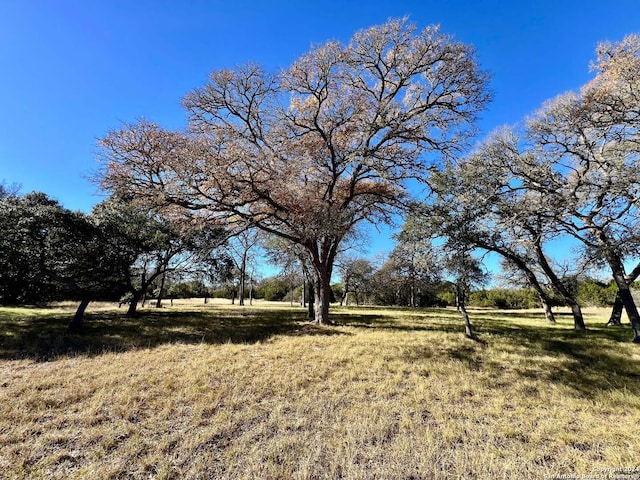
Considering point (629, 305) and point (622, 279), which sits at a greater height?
point (622, 279)

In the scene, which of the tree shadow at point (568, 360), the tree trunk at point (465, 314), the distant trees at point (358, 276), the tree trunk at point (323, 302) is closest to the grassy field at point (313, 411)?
the tree shadow at point (568, 360)

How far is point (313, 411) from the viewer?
191 inches

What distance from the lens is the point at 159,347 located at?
881 centimetres

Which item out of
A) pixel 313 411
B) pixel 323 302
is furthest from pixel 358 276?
pixel 313 411

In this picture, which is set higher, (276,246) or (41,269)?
(276,246)

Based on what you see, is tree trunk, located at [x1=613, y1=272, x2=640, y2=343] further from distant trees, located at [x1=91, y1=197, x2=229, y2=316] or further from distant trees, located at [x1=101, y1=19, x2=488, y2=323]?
distant trees, located at [x1=91, y1=197, x2=229, y2=316]

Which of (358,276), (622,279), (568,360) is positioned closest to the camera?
(568,360)

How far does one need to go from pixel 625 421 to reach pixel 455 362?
129 inches

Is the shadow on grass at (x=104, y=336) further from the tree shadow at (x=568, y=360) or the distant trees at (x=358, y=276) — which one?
the distant trees at (x=358, y=276)

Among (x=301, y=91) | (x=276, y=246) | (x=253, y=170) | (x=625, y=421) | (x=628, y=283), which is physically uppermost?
(x=301, y=91)

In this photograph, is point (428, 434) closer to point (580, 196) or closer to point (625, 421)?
point (625, 421)

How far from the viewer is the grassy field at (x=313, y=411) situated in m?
3.45

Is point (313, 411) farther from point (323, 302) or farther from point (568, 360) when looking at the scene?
point (323, 302)

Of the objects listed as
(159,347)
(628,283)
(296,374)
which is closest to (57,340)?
(159,347)
